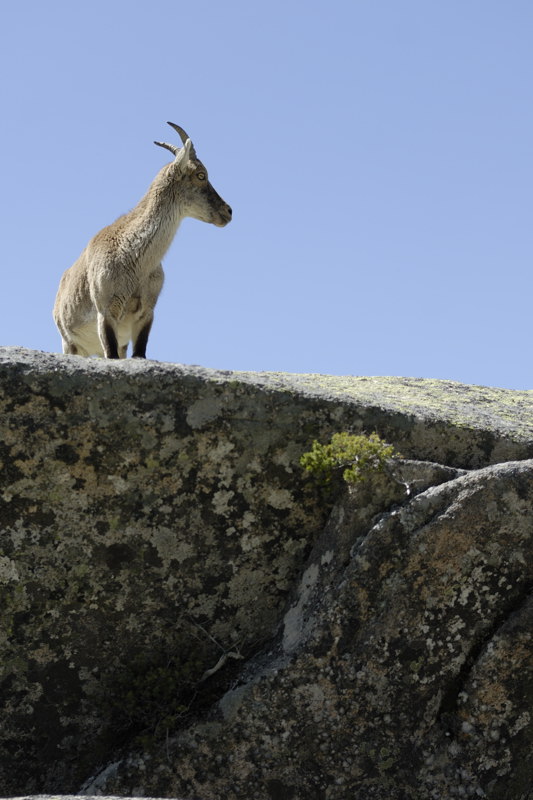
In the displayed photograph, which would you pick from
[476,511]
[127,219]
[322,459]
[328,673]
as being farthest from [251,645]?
[127,219]

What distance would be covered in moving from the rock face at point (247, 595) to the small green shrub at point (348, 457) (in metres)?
0.10

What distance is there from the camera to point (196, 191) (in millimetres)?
11625

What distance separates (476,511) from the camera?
17.2 ft

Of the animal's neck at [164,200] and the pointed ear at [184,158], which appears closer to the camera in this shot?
the animal's neck at [164,200]

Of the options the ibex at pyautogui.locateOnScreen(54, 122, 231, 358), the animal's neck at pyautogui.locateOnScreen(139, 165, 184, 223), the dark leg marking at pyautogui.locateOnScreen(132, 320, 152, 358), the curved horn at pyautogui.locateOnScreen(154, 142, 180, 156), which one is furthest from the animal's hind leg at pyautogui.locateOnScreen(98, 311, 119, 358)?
the curved horn at pyautogui.locateOnScreen(154, 142, 180, 156)

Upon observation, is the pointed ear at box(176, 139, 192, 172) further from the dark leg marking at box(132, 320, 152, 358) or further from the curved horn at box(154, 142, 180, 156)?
the dark leg marking at box(132, 320, 152, 358)

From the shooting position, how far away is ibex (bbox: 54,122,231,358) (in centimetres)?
1059

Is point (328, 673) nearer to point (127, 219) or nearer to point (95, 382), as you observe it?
point (95, 382)

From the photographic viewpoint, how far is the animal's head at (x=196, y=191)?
1157cm

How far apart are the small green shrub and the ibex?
5.02 metres

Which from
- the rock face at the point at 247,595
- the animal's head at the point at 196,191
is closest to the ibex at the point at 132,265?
the animal's head at the point at 196,191

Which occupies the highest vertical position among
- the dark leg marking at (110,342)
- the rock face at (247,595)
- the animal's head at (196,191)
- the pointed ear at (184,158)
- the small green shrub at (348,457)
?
the pointed ear at (184,158)

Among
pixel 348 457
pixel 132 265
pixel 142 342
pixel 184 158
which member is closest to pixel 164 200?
pixel 184 158

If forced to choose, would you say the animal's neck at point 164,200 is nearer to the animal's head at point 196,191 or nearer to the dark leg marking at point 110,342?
the animal's head at point 196,191
